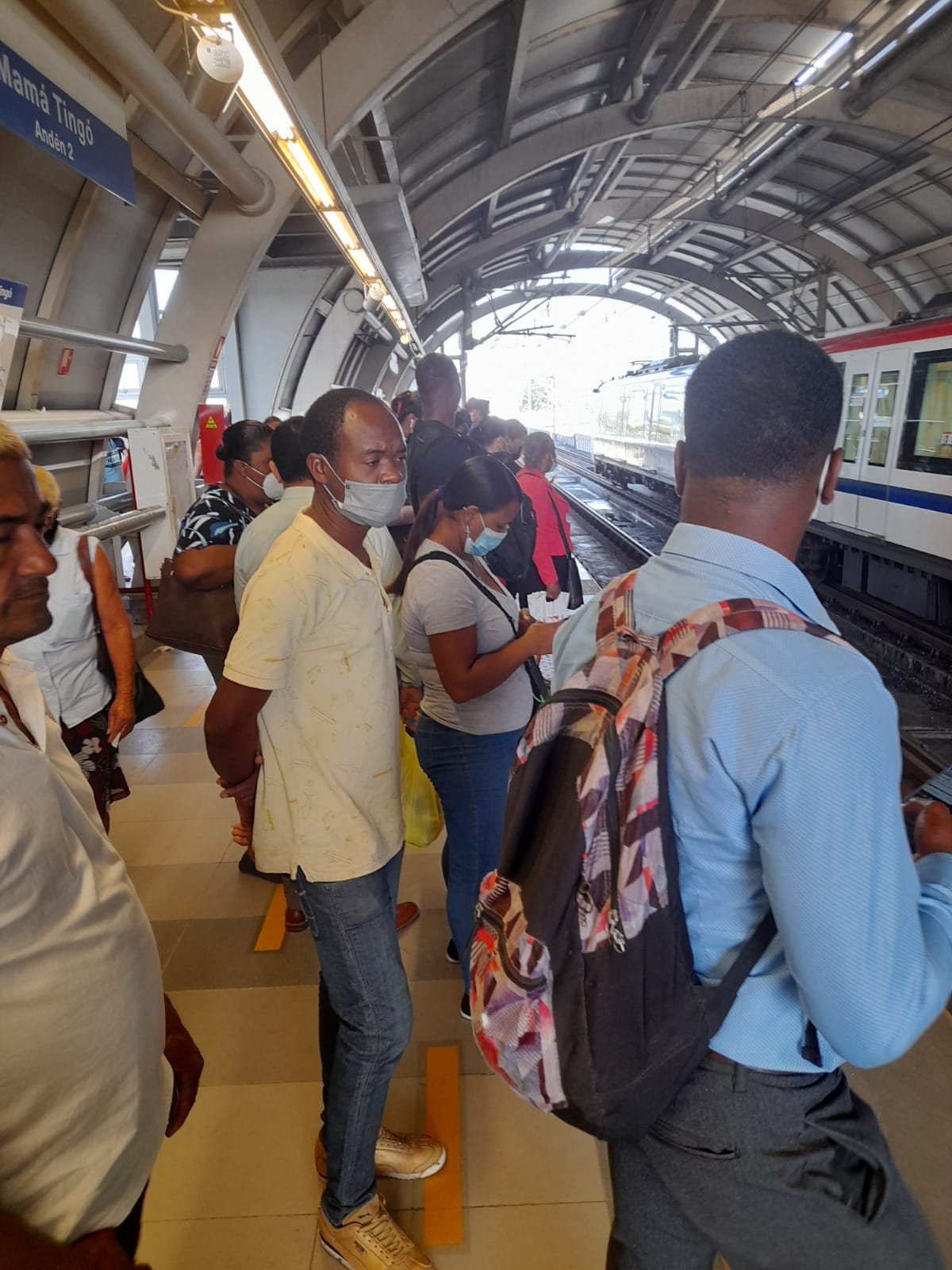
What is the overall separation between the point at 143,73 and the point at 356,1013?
4.07m

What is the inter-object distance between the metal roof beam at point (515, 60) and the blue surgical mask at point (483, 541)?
657 centimetres

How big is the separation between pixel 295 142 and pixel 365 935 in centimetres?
372

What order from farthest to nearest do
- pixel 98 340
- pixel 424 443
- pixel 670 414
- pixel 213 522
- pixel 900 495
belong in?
pixel 670 414, pixel 900 495, pixel 98 340, pixel 424 443, pixel 213 522

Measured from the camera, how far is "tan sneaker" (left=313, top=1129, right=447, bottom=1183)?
85.8 inches

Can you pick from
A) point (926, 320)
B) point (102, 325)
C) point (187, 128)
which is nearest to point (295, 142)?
point (187, 128)

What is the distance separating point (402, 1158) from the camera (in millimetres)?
2184

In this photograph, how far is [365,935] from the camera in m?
1.83

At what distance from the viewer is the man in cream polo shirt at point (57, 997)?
0.97 metres

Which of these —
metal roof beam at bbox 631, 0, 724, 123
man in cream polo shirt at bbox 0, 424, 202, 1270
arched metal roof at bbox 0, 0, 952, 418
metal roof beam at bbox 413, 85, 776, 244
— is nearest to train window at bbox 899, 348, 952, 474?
arched metal roof at bbox 0, 0, 952, 418

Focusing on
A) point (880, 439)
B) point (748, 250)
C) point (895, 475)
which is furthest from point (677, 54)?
point (748, 250)

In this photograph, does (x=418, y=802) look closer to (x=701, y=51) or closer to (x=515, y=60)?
(x=515, y=60)

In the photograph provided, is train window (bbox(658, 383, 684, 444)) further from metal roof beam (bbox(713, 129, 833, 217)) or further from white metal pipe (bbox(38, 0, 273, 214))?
white metal pipe (bbox(38, 0, 273, 214))

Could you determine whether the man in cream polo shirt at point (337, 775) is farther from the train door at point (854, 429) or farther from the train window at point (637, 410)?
the train window at point (637, 410)

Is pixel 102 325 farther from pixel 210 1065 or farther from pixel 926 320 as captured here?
pixel 926 320
